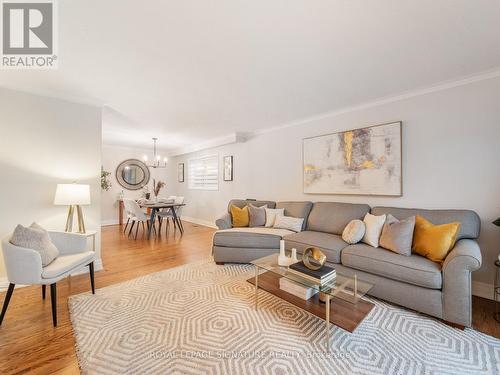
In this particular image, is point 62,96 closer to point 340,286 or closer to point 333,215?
point 340,286

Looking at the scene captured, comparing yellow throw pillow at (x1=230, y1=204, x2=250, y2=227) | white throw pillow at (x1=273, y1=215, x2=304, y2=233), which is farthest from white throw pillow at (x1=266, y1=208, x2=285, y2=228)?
yellow throw pillow at (x1=230, y1=204, x2=250, y2=227)

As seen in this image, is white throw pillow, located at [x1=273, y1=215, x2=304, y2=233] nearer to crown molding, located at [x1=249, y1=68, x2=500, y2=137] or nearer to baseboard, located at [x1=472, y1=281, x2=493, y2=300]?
crown molding, located at [x1=249, y1=68, x2=500, y2=137]

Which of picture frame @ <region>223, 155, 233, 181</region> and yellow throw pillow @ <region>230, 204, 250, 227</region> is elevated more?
picture frame @ <region>223, 155, 233, 181</region>

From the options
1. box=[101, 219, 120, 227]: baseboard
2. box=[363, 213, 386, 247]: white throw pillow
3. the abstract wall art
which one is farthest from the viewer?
box=[101, 219, 120, 227]: baseboard

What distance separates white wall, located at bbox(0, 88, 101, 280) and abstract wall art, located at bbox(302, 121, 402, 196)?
3238mm

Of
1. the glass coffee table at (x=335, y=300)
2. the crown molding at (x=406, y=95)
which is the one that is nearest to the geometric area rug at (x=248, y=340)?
the glass coffee table at (x=335, y=300)

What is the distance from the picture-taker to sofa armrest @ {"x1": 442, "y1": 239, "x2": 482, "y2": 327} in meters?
1.66

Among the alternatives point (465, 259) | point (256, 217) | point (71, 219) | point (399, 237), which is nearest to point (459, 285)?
point (465, 259)

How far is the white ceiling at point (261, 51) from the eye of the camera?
1.44m

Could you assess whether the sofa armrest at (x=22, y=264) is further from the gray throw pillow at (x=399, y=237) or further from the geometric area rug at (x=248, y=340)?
the gray throw pillow at (x=399, y=237)

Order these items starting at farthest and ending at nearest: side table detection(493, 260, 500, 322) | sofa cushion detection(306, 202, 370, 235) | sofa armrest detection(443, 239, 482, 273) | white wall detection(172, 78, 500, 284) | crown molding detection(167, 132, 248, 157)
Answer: crown molding detection(167, 132, 248, 157), sofa cushion detection(306, 202, 370, 235), white wall detection(172, 78, 500, 284), side table detection(493, 260, 500, 322), sofa armrest detection(443, 239, 482, 273)

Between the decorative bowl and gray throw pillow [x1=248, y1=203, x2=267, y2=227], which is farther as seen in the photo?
gray throw pillow [x1=248, y1=203, x2=267, y2=227]

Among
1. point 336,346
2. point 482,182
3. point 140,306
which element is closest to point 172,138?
point 140,306
